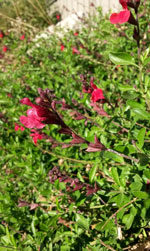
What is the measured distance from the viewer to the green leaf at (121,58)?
41.2 inches

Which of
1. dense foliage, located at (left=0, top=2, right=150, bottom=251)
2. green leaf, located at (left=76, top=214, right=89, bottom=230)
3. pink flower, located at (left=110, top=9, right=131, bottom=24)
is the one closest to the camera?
pink flower, located at (left=110, top=9, right=131, bottom=24)

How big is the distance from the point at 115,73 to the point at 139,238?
1.84 m

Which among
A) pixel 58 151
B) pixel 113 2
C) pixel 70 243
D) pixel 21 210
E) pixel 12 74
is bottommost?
pixel 21 210

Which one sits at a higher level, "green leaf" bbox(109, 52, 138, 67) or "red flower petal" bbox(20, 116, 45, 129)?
"green leaf" bbox(109, 52, 138, 67)

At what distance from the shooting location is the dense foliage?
1.16 meters

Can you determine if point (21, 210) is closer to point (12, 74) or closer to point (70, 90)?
point (70, 90)

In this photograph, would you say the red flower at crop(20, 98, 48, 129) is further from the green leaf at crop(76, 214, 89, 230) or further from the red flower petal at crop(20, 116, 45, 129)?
the green leaf at crop(76, 214, 89, 230)

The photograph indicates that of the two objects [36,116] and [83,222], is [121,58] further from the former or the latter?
[83,222]

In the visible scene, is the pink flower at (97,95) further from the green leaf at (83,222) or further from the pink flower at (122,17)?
the green leaf at (83,222)

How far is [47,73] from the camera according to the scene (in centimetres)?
367

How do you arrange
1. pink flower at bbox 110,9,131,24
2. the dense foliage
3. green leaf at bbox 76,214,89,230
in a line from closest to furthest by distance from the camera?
pink flower at bbox 110,9,131,24, the dense foliage, green leaf at bbox 76,214,89,230

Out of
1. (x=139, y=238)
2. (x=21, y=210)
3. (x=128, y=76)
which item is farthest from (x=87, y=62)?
(x=139, y=238)

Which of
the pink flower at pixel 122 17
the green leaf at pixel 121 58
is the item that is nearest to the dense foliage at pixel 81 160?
the green leaf at pixel 121 58

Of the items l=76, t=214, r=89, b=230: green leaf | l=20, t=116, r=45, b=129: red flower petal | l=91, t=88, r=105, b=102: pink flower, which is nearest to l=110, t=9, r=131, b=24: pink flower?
l=91, t=88, r=105, b=102: pink flower
